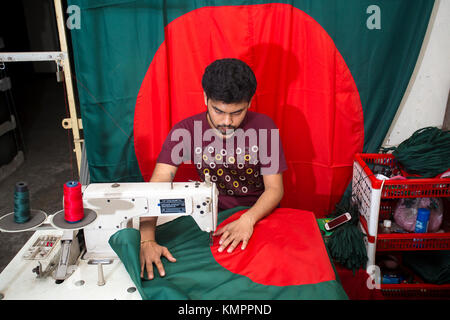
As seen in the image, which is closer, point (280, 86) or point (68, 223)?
point (68, 223)

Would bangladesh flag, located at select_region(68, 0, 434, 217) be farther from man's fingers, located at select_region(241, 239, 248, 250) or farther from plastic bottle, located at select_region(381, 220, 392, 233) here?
man's fingers, located at select_region(241, 239, 248, 250)

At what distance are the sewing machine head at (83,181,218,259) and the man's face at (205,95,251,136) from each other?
0.33 metres

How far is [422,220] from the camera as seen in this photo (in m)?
1.86

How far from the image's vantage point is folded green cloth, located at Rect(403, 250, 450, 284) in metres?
1.91

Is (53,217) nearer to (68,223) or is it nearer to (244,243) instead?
(68,223)

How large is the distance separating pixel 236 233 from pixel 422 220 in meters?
0.96

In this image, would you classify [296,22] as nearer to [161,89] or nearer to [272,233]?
[161,89]

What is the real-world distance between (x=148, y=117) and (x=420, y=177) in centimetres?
148

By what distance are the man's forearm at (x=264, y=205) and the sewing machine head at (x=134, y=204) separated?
199mm

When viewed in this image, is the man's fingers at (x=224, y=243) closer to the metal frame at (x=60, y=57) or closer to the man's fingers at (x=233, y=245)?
the man's fingers at (x=233, y=245)

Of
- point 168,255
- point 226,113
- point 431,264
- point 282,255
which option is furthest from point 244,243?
point 431,264

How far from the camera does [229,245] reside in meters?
1.42

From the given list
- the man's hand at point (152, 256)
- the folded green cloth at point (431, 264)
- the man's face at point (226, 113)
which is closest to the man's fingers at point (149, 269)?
the man's hand at point (152, 256)

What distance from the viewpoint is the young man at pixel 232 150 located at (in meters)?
1.61
